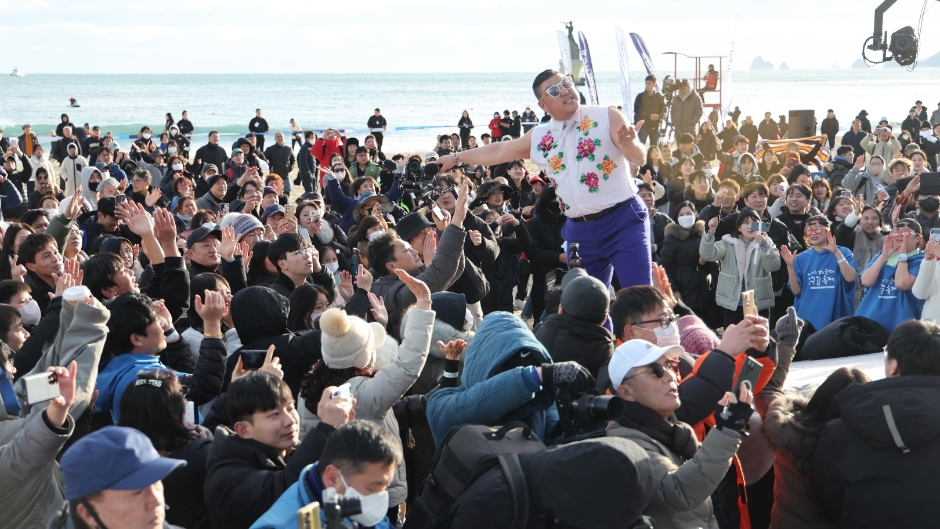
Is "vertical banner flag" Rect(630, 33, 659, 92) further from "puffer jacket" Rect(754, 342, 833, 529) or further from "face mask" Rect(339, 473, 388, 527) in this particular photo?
"face mask" Rect(339, 473, 388, 527)

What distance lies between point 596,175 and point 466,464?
9.04 ft

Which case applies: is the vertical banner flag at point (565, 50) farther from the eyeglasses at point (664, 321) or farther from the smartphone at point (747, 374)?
the smartphone at point (747, 374)

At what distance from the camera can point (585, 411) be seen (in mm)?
2625

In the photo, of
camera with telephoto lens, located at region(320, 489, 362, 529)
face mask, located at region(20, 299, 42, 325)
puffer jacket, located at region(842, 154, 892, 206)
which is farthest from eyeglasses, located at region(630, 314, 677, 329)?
puffer jacket, located at region(842, 154, 892, 206)

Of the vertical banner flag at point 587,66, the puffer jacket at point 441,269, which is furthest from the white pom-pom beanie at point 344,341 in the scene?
the vertical banner flag at point 587,66

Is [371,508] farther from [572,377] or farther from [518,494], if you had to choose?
[572,377]

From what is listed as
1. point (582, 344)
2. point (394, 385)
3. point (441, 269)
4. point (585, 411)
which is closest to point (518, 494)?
point (585, 411)

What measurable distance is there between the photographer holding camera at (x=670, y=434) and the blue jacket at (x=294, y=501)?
87cm

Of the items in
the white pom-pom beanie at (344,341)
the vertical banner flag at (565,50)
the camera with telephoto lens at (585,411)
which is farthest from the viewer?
the vertical banner flag at (565,50)

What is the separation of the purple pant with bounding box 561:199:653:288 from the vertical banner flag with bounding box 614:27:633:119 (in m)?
14.3

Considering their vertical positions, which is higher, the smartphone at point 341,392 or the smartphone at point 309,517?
the smartphone at point 309,517

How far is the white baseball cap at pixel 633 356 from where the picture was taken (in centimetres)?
283

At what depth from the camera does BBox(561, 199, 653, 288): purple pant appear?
4.96m

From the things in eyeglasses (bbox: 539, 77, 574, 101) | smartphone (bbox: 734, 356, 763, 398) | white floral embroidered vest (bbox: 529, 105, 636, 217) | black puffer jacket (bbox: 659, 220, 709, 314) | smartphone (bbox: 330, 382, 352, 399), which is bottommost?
black puffer jacket (bbox: 659, 220, 709, 314)
